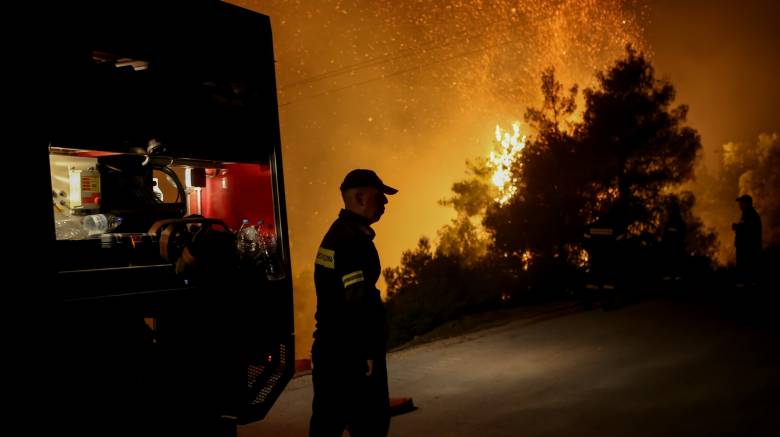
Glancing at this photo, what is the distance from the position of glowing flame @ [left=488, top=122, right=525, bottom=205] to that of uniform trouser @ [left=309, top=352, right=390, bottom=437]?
2403cm

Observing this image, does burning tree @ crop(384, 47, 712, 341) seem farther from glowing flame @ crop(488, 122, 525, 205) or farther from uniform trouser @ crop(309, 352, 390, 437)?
uniform trouser @ crop(309, 352, 390, 437)

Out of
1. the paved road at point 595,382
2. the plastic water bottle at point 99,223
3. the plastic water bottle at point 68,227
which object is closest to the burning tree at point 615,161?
the paved road at point 595,382

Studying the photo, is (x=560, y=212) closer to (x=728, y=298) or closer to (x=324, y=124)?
(x=728, y=298)

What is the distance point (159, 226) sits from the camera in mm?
4191

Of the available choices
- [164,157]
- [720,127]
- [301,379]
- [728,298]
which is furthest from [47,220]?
[720,127]

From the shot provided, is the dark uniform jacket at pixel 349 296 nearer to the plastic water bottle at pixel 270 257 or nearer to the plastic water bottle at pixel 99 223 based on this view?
the plastic water bottle at pixel 270 257

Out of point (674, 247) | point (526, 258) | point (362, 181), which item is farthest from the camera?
point (526, 258)

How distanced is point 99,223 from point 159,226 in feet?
1.12

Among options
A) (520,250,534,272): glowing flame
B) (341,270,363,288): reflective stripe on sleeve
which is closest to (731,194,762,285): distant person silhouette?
(341,270,363,288): reflective stripe on sleeve

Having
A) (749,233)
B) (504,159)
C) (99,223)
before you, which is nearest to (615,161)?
(749,233)

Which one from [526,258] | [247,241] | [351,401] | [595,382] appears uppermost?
[247,241]

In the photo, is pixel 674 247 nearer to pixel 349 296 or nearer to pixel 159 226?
pixel 349 296

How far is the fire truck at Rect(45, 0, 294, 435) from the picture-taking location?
3.67 metres

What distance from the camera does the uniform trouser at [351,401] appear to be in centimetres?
421
